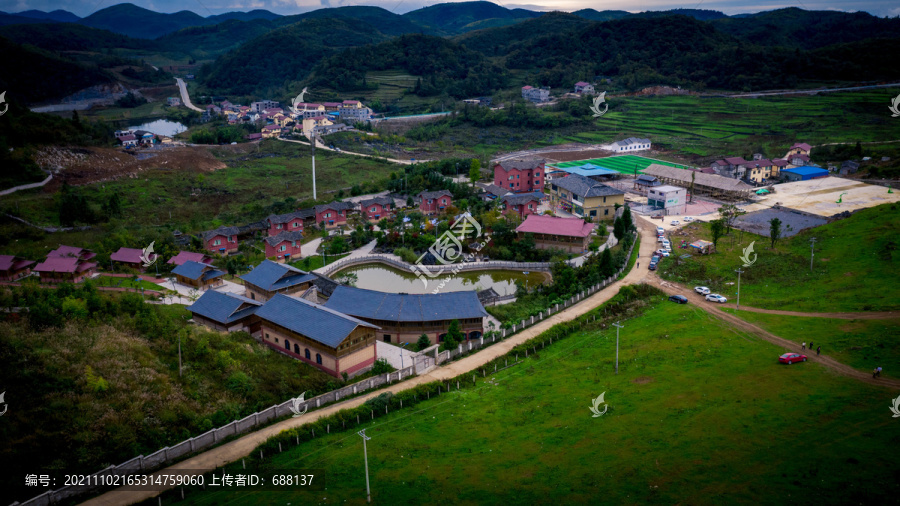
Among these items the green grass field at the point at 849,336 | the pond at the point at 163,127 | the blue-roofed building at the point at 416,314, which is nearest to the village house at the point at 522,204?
the blue-roofed building at the point at 416,314

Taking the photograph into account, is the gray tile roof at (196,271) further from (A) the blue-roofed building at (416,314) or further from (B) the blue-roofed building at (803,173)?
(B) the blue-roofed building at (803,173)

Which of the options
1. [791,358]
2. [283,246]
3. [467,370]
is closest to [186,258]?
[283,246]

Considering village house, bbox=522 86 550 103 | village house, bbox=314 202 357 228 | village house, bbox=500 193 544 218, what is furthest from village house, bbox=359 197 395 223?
village house, bbox=522 86 550 103

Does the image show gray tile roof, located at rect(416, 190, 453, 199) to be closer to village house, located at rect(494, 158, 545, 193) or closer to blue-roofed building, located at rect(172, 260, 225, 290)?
village house, located at rect(494, 158, 545, 193)

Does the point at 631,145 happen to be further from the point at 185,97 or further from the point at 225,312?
the point at 185,97

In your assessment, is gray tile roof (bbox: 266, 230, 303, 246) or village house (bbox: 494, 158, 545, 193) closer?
gray tile roof (bbox: 266, 230, 303, 246)
